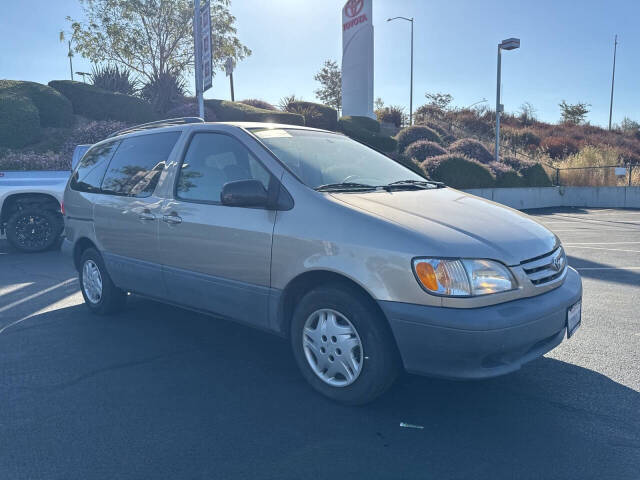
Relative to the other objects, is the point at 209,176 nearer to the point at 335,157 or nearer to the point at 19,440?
the point at 335,157

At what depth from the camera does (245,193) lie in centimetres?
341

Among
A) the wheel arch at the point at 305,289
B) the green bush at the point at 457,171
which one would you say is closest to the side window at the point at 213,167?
the wheel arch at the point at 305,289

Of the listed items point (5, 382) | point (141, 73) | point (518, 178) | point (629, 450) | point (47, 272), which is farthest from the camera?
point (141, 73)

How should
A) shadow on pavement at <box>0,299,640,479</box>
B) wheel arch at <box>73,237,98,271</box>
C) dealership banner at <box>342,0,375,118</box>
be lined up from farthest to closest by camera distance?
dealership banner at <box>342,0,375,118</box>
wheel arch at <box>73,237,98,271</box>
shadow on pavement at <box>0,299,640,479</box>

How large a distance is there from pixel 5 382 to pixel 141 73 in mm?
23263

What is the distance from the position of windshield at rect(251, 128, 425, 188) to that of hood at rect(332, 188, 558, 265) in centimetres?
30

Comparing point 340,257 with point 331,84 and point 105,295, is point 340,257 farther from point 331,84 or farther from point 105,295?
point 331,84

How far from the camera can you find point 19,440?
2934 mm

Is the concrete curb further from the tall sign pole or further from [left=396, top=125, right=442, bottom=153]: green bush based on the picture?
the tall sign pole

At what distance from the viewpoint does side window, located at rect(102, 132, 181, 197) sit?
4551mm

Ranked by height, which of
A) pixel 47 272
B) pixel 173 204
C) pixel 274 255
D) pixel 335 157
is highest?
pixel 335 157

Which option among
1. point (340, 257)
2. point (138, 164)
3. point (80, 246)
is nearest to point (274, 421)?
point (340, 257)

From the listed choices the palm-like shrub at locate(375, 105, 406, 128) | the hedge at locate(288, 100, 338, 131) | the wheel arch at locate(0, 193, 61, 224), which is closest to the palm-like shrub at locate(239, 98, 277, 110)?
the hedge at locate(288, 100, 338, 131)

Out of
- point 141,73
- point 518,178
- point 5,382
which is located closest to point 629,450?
point 5,382
